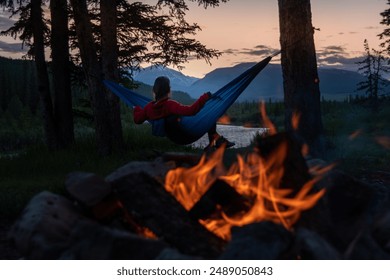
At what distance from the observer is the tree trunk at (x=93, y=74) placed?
934cm

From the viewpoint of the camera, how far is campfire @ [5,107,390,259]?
10.1ft

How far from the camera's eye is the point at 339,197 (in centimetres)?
388

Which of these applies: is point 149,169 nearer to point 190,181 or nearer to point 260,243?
point 190,181

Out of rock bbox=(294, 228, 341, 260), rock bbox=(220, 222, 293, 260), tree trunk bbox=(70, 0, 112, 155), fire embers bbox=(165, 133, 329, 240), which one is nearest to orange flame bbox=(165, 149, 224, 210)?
fire embers bbox=(165, 133, 329, 240)

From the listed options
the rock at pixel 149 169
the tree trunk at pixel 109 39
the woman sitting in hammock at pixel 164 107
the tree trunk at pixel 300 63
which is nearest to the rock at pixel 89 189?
the rock at pixel 149 169

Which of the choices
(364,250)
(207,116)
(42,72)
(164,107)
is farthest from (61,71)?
(364,250)

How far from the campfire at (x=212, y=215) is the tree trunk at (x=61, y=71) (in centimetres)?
751

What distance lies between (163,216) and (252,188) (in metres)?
0.77

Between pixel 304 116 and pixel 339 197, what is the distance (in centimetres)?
314

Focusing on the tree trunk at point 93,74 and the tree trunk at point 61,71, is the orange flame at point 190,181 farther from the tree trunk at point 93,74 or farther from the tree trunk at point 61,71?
the tree trunk at point 61,71

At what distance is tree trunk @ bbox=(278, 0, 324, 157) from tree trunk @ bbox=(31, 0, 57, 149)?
6.28m

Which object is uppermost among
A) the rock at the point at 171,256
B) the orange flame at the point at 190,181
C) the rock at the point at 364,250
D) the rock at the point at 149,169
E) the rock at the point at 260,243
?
the rock at the point at 149,169
